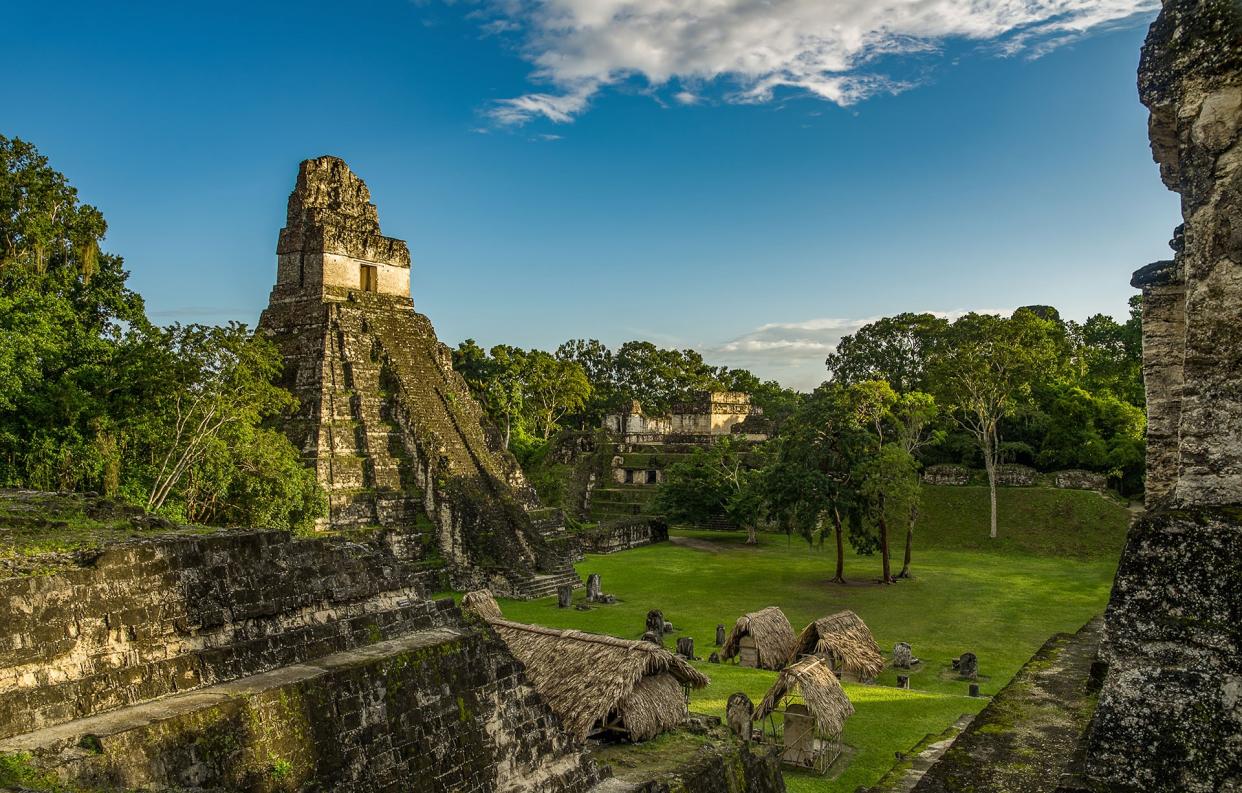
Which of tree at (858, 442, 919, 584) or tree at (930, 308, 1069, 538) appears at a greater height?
tree at (930, 308, 1069, 538)

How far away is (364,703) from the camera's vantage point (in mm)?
6215

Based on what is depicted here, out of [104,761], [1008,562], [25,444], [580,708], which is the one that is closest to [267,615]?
[104,761]

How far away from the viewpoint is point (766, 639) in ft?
47.7

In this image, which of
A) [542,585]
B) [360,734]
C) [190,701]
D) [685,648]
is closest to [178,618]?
[190,701]

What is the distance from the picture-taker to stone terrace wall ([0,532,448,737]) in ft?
16.7

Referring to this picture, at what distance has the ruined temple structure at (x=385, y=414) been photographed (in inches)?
819

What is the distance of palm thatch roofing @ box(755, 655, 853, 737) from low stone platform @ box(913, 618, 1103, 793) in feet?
16.9

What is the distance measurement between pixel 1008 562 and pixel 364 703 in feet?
79.9

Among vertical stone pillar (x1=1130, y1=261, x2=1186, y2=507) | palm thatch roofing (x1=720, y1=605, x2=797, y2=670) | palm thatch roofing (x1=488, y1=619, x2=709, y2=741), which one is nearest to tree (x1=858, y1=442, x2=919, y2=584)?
palm thatch roofing (x1=720, y1=605, x2=797, y2=670)

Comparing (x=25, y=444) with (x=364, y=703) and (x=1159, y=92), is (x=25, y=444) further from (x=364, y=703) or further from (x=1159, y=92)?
(x=1159, y=92)

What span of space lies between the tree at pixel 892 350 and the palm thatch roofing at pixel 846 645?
1219 inches

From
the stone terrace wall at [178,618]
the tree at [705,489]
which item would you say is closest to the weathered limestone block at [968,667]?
the stone terrace wall at [178,618]

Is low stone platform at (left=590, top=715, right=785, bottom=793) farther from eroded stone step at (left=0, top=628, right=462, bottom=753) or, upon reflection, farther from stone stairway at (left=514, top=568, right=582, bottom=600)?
stone stairway at (left=514, top=568, right=582, bottom=600)

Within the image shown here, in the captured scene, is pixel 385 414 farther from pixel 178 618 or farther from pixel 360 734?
pixel 360 734
